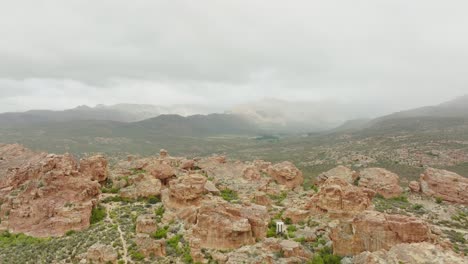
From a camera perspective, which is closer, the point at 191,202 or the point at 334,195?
the point at 334,195

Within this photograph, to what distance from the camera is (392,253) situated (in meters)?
25.8

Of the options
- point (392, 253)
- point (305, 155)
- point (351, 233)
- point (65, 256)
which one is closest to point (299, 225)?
point (351, 233)

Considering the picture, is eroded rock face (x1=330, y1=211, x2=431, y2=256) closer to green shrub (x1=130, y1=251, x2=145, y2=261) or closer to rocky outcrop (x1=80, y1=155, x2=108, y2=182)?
green shrub (x1=130, y1=251, x2=145, y2=261)

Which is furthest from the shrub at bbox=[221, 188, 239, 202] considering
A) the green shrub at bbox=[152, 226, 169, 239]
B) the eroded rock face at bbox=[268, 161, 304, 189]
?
the green shrub at bbox=[152, 226, 169, 239]

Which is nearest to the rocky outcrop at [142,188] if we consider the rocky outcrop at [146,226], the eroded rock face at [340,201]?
the rocky outcrop at [146,226]

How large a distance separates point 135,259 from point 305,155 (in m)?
141

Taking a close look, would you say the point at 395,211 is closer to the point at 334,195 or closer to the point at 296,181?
the point at 334,195

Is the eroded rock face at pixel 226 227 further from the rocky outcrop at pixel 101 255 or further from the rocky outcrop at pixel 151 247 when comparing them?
the rocky outcrop at pixel 101 255

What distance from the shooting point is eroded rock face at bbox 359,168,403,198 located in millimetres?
61000

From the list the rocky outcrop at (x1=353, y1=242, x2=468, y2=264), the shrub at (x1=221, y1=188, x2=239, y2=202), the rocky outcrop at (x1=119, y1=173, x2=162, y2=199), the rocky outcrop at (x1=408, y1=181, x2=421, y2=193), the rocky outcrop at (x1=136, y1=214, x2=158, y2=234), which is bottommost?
Answer: the rocky outcrop at (x1=408, y1=181, x2=421, y2=193)

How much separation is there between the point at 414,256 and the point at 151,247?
23838 mm

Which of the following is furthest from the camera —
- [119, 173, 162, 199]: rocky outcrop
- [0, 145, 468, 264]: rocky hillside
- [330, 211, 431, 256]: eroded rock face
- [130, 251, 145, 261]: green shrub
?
[119, 173, 162, 199]: rocky outcrop

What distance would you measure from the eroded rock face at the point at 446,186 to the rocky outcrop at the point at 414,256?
37972mm

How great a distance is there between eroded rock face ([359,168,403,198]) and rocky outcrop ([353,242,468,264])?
36375 millimetres
